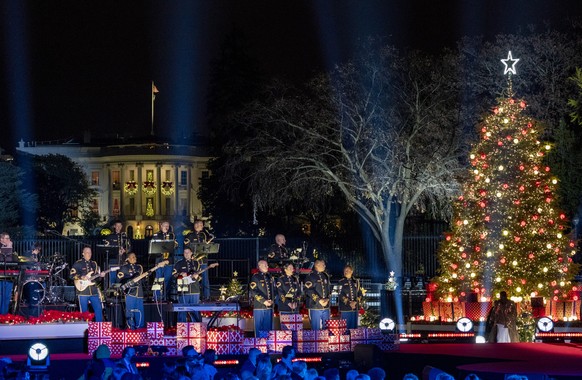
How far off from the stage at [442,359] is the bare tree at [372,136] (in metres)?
19.7

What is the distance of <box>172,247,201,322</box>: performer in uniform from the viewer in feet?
89.5

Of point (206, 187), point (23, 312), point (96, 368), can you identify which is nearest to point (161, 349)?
point (23, 312)

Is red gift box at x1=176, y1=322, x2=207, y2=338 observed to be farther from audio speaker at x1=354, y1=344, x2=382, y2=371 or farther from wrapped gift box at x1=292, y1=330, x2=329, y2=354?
audio speaker at x1=354, y1=344, x2=382, y2=371

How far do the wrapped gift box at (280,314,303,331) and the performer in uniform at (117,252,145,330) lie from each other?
354cm

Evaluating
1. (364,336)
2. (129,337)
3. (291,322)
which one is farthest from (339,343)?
(129,337)

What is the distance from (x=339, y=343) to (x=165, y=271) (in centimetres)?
625

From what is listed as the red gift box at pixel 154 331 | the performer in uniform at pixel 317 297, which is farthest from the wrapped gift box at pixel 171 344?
the performer in uniform at pixel 317 297

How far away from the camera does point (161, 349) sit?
23.3 metres

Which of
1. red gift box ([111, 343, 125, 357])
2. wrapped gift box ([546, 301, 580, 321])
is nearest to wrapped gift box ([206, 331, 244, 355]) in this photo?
red gift box ([111, 343, 125, 357])

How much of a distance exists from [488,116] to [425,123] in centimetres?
1270

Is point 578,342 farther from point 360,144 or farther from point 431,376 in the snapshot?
point 360,144

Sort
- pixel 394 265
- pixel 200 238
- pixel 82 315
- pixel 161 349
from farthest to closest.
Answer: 1. pixel 394 265
2. pixel 200 238
3. pixel 82 315
4. pixel 161 349

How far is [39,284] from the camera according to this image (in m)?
27.0

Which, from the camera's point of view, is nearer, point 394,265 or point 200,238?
point 200,238
